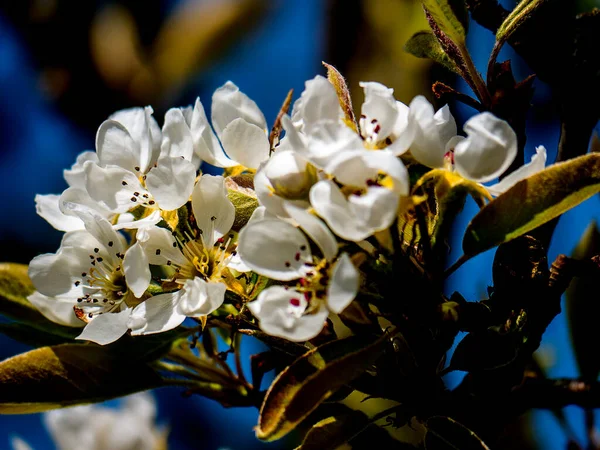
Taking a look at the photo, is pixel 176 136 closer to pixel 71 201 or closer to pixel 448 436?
pixel 71 201

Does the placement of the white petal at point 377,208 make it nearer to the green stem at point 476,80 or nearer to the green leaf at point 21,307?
the green stem at point 476,80

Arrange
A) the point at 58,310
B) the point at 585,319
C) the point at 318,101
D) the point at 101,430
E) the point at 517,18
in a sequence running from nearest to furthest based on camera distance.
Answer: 1. the point at 318,101
2. the point at 517,18
3. the point at 58,310
4. the point at 585,319
5. the point at 101,430

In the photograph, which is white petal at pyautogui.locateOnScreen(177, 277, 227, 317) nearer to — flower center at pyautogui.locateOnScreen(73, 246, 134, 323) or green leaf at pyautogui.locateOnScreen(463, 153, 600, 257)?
flower center at pyautogui.locateOnScreen(73, 246, 134, 323)

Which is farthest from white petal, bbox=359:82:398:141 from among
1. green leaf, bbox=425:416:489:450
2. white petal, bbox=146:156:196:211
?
green leaf, bbox=425:416:489:450

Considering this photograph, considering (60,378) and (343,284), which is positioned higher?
(343,284)

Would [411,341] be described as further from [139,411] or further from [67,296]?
[139,411]

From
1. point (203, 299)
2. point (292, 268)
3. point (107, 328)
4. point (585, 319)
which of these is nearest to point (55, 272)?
point (107, 328)
